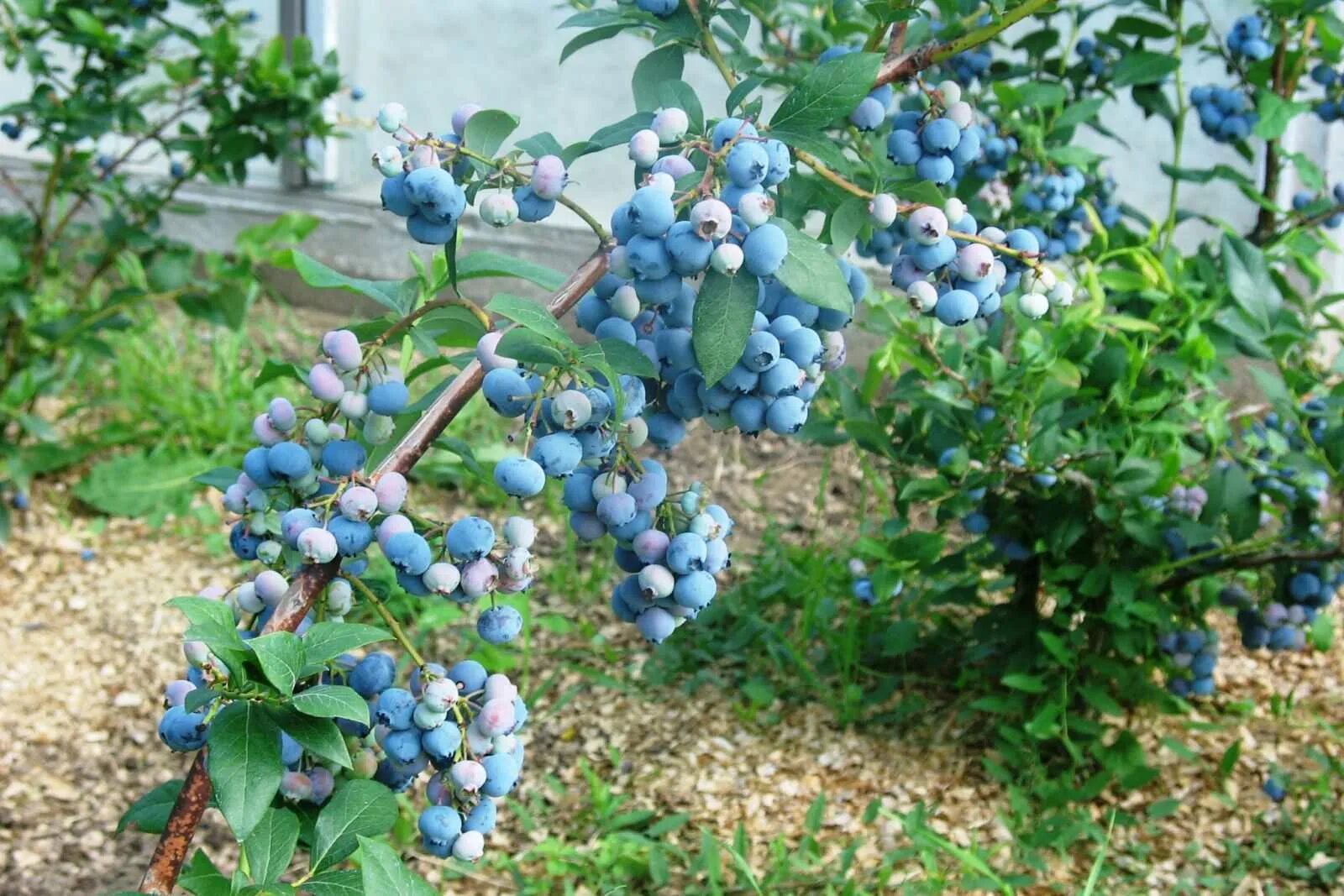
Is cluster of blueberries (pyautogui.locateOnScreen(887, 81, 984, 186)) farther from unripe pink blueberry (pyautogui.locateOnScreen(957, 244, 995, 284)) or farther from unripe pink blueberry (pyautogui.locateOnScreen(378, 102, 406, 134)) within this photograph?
unripe pink blueberry (pyautogui.locateOnScreen(378, 102, 406, 134))

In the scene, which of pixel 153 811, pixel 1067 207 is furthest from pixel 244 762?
pixel 1067 207

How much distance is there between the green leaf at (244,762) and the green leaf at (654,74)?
1.69ft

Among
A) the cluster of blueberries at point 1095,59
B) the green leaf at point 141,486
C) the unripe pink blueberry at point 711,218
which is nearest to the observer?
the unripe pink blueberry at point 711,218

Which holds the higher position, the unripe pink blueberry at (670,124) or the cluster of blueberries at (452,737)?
the unripe pink blueberry at (670,124)

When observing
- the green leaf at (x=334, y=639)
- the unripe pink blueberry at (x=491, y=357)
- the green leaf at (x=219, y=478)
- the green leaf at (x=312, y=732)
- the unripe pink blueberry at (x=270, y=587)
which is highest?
the unripe pink blueberry at (x=491, y=357)

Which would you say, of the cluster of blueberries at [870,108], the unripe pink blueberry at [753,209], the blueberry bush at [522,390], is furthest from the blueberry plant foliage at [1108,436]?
the unripe pink blueberry at [753,209]

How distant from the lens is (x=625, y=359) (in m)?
0.84

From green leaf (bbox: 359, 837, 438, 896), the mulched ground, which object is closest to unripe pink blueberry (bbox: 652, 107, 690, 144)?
green leaf (bbox: 359, 837, 438, 896)

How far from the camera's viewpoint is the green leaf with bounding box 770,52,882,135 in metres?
0.87

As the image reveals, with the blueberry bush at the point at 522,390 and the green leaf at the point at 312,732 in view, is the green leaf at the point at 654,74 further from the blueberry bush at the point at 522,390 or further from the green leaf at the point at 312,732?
the green leaf at the point at 312,732

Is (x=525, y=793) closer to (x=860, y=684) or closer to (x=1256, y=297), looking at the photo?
→ (x=860, y=684)

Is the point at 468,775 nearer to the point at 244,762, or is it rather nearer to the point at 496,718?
the point at 496,718

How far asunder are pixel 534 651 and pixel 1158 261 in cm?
114

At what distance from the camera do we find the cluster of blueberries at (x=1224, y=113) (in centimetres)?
201
